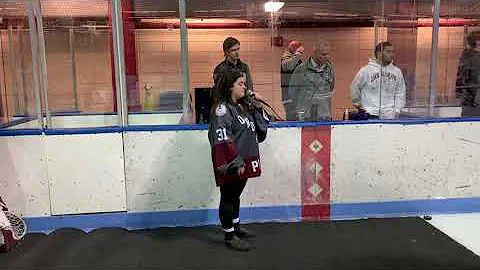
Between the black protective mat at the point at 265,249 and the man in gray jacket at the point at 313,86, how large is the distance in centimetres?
87

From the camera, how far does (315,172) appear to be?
3.35 metres

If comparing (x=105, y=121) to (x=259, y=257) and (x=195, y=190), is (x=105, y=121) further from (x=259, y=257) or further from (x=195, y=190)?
(x=259, y=257)

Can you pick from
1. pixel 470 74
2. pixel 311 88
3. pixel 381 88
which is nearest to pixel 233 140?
pixel 311 88

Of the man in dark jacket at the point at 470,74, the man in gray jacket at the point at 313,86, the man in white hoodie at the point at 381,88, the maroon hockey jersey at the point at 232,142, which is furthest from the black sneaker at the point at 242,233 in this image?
the man in dark jacket at the point at 470,74

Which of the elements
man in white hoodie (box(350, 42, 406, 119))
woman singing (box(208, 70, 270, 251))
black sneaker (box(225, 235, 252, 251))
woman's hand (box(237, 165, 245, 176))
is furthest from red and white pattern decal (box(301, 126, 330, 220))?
woman's hand (box(237, 165, 245, 176))

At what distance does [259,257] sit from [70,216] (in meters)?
1.43

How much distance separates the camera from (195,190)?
10.8ft

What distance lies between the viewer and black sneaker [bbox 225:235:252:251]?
279 centimetres

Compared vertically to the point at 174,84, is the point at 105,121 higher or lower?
lower

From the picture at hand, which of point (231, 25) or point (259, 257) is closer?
point (259, 257)

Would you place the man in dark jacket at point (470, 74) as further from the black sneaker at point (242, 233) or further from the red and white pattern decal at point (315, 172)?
the black sneaker at point (242, 233)

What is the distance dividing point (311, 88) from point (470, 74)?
142cm

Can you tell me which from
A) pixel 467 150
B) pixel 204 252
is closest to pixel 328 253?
pixel 204 252

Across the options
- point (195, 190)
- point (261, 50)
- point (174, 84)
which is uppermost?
point (261, 50)
